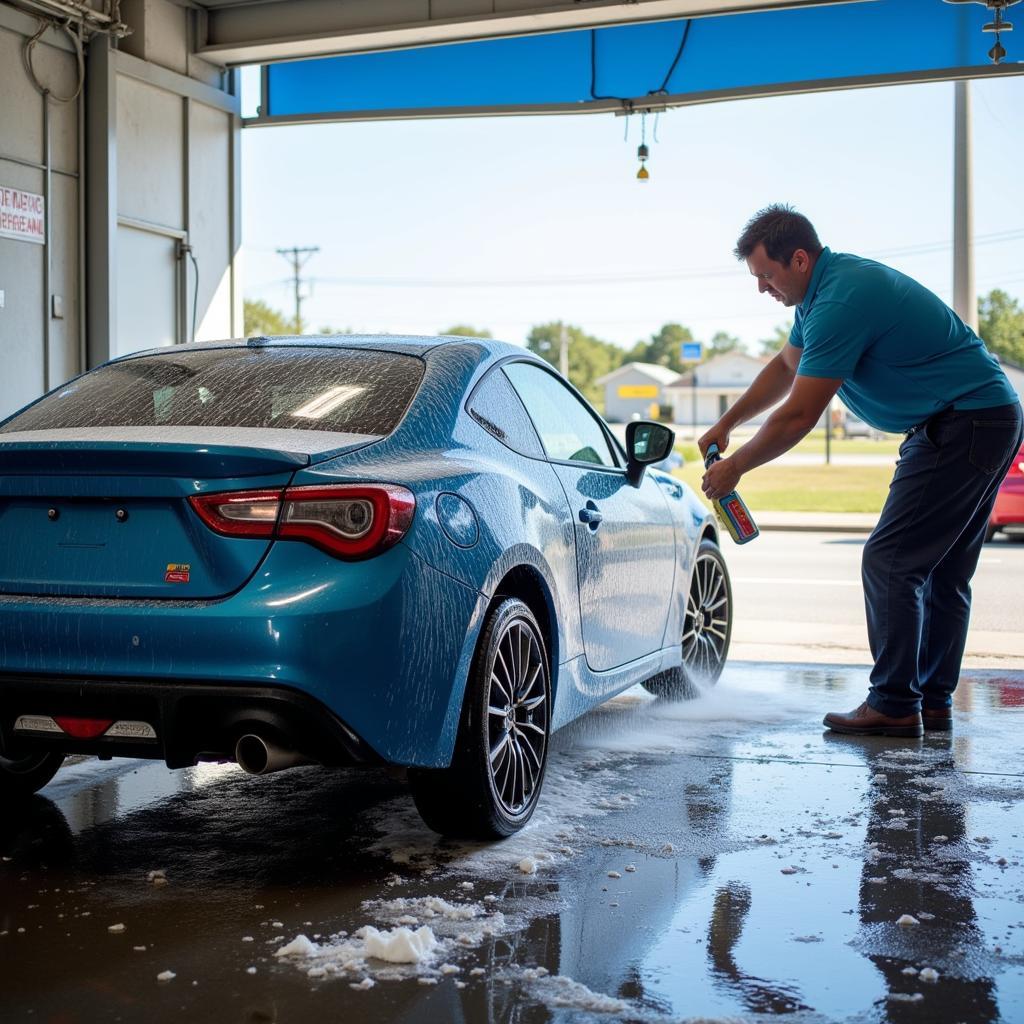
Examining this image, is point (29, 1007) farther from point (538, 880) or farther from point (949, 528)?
point (949, 528)

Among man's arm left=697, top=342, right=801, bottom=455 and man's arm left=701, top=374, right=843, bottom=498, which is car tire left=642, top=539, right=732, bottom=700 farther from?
man's arm left=701, top=374, right=843, bottom=498

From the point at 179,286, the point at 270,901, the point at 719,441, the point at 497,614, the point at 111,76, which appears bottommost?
the point at 270,901

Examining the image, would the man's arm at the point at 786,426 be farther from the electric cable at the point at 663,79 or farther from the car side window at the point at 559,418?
the electric cable at the point at 663,79

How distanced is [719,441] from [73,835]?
316 cm

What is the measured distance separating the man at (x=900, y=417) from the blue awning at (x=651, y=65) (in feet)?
14.5

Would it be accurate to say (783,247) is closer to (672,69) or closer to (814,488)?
(672,69)

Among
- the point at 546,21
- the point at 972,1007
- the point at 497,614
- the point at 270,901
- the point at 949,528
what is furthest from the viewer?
the point at 546,21

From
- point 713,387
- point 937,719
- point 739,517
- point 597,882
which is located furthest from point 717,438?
point 713,387

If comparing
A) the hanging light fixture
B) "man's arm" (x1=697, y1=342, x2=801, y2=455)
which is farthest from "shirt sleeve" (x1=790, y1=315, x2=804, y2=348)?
the hanging light fixture

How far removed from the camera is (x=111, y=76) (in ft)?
30.8

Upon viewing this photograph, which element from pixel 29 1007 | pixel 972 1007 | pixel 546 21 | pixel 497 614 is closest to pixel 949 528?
pixel 497 614

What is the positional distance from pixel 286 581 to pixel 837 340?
114 inches

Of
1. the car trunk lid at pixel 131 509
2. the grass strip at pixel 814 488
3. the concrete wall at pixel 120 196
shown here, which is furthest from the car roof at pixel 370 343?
the grass strip at pixel 814 488

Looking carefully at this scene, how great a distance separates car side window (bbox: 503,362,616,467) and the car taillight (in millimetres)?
1316
